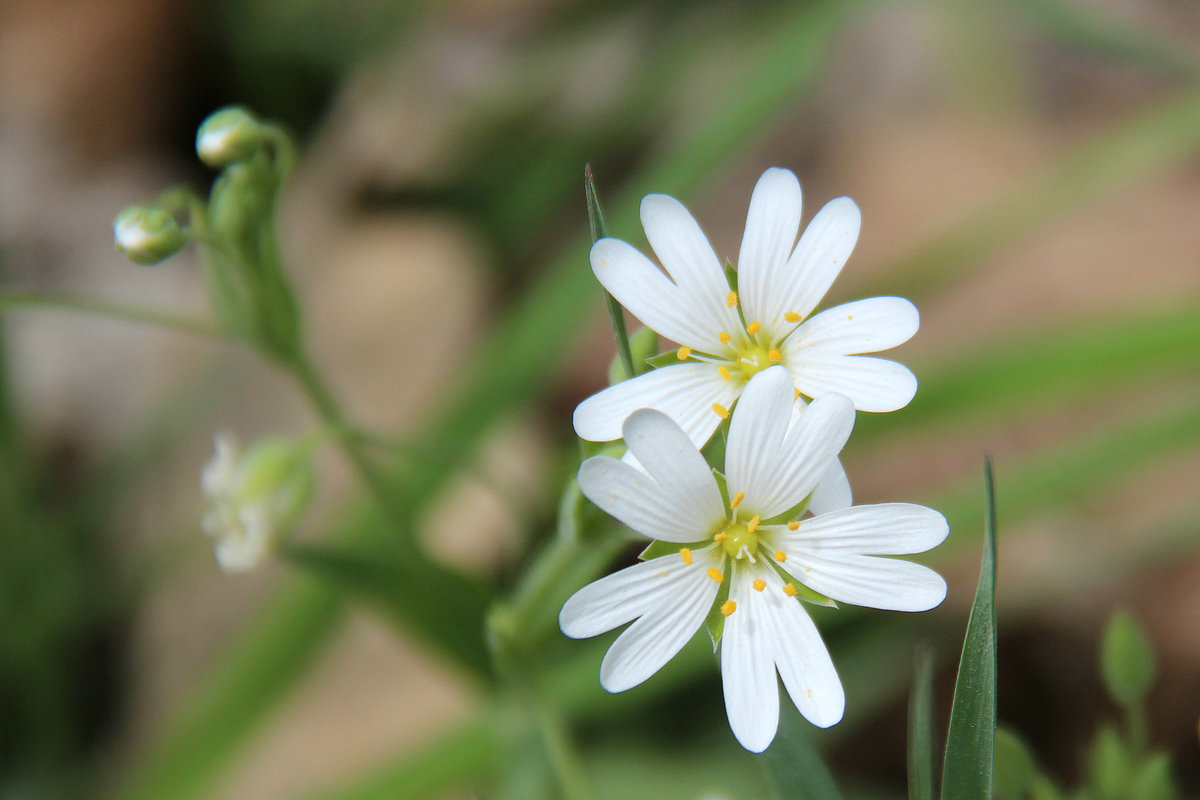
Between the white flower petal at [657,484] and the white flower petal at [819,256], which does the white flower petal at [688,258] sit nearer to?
the white flower petal at [819,256]

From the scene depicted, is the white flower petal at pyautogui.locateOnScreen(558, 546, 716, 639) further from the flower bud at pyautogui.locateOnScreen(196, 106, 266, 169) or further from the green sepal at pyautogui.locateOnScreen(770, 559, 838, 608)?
the flower bud at pyautogui.locateOnScreen(196, 106, 266, 169)

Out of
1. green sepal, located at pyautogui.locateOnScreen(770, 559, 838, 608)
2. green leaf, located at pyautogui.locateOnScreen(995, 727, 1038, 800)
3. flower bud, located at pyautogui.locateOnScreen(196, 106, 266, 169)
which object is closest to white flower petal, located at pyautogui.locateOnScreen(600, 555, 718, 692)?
green sepal, located at pyautogui.locateOnScreen(770, 559, 838, 608)

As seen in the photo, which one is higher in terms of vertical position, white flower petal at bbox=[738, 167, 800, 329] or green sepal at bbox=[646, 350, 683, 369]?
white flower petal at bbox=[738, 167, 800, 329]

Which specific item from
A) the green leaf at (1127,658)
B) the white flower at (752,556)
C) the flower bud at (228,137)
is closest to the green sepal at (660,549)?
the white flower at (752,556)

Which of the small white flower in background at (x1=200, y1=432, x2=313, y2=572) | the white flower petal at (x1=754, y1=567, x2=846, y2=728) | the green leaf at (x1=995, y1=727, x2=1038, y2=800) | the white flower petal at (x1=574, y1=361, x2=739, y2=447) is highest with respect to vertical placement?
the small white flower in background at (x1=200, y1=432, x2=313, y2=572)

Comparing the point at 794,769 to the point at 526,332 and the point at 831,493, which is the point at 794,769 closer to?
the point at 831,493

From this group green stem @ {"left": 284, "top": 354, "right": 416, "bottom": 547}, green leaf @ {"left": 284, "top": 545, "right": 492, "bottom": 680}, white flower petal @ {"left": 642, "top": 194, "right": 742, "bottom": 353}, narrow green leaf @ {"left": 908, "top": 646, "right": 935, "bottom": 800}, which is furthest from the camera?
green leaf @ {"left": 284, "top": 545, "right": 492, "bottom": 680}
